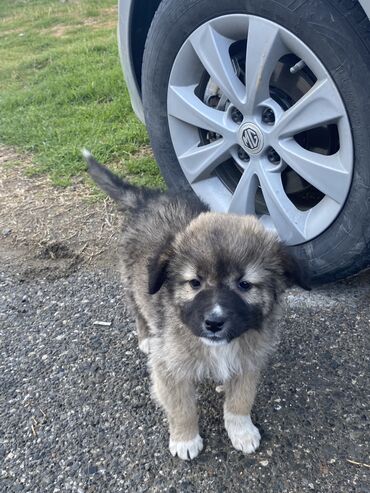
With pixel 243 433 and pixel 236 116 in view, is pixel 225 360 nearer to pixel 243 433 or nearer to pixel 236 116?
pixel 243 433

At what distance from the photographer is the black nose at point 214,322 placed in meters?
2.18

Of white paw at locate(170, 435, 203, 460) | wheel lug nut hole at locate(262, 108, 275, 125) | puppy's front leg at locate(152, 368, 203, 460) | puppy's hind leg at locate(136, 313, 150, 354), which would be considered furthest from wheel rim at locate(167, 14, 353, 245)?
white paw at locate(170, 435, 203, 460)

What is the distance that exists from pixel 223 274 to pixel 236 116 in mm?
1439

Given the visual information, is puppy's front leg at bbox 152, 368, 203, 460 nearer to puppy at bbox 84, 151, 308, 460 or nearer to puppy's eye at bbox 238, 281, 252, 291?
puppy at bbox 84, 151, 308, 460

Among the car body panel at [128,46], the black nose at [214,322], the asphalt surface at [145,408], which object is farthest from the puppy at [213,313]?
the car body panel at [128,46]

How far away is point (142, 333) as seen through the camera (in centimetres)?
307

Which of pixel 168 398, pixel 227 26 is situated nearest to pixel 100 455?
pixel 168 398

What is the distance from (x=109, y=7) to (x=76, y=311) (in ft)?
33.9

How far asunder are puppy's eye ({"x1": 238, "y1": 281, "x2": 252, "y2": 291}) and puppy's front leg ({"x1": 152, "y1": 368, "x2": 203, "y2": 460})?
0.53 meters

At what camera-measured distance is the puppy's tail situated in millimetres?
3307

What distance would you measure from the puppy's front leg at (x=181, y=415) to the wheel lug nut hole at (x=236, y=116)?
1.58 m

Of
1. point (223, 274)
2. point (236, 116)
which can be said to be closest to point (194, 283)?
point (223, 274)

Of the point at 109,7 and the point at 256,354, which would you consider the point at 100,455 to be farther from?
the point at 109,7

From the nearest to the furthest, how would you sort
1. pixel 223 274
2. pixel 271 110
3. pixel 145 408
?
pixel 223 274 < pixel 145 408 < pixel 271 110
